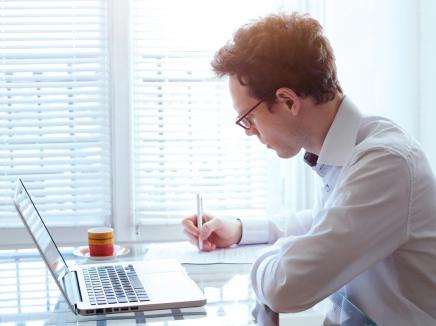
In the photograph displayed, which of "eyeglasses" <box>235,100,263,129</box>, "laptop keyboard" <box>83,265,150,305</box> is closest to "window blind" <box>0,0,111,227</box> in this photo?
"laptop keyboard" <box>83,265,150,305</box>

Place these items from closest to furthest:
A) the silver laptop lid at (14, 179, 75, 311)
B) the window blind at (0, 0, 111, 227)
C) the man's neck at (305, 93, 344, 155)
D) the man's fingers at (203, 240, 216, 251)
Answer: the silver laptop lid at (14, 179, 75, 311) < the man's neck at (305, 93, 344, 155) < the man's fingers at (203, 240, 216, 251) < the window blind at (0, 0, 111, 227)

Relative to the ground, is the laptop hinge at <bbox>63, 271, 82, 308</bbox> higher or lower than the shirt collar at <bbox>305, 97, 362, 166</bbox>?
lower

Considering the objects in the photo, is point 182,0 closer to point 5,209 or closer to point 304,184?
point 304,184

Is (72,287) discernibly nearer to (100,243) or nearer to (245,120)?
(100,243)

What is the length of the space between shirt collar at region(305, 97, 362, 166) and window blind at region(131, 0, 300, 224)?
42.0 inches

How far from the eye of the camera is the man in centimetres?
131

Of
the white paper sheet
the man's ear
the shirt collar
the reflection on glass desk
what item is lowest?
the reflection on glass desk

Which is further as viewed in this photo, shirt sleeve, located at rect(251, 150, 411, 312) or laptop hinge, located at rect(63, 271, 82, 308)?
laptop hinge, located at rect(63, 271, 82, 308)

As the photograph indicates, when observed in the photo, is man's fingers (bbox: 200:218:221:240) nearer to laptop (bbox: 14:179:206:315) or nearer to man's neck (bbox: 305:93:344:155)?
laptop (bbox: 14:179:206:315)

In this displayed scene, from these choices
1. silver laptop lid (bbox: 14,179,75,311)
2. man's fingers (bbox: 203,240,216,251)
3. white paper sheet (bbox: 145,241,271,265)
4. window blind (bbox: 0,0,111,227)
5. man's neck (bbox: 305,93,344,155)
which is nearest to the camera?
silver laptop lid (bbox: 14,179,75,311)

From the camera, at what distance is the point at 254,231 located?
198 centimetres

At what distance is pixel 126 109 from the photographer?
2.54 metres

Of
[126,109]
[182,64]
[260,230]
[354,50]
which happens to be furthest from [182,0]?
[260,230]

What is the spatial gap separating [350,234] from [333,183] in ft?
1.09
